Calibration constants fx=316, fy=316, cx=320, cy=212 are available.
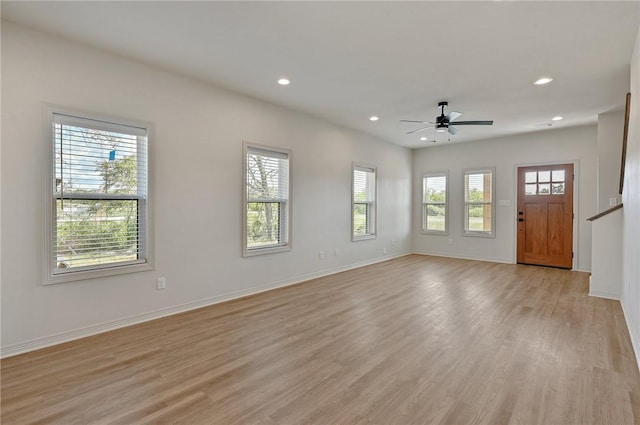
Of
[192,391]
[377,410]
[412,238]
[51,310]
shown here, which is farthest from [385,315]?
[412,238]

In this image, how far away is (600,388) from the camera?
88.9 inches

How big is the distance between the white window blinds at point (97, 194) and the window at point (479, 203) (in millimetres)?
7009

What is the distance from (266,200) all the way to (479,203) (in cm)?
538

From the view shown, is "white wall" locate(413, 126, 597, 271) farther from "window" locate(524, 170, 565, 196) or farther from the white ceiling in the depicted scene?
the white ceiling

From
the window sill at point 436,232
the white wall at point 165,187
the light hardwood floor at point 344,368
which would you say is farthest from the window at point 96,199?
the window sill at point 436,232

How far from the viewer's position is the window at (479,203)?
743cm

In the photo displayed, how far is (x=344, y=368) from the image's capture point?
8.29 ft

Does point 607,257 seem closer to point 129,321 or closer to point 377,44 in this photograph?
point 377,44

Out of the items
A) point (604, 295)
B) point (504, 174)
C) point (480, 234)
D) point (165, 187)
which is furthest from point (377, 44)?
point (480, 234)

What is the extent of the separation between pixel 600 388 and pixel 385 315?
193cm

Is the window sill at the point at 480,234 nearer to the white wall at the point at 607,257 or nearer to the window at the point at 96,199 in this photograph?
the white wall at the point at 607,257

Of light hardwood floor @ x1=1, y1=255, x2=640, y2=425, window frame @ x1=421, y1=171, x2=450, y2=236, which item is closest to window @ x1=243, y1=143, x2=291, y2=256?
light hardwood floor @ x1=1, y1=255, x2=640, y2=425

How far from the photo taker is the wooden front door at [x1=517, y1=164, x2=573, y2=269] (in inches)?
254

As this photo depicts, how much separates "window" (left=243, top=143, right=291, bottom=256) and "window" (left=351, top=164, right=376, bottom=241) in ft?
6.09
